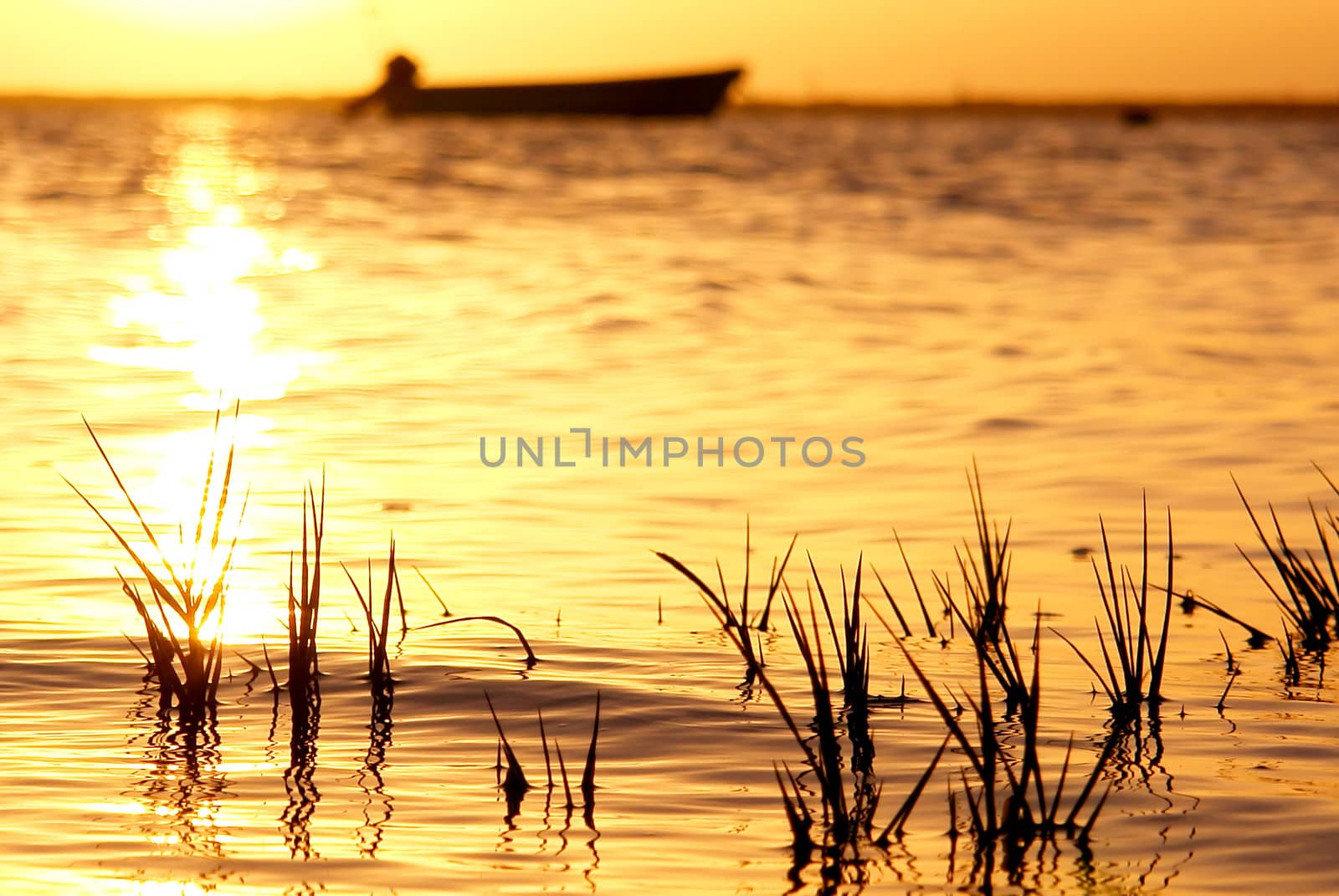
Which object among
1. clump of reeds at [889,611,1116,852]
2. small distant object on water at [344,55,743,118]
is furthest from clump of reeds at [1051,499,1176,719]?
small distant object on water at [344,55,743,118]

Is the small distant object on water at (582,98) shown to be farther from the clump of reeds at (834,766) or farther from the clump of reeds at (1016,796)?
the clump of reeds at (1016,796)

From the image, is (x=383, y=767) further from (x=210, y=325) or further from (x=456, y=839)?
(x=210, y=325)

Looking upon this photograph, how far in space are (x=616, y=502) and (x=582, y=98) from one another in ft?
221

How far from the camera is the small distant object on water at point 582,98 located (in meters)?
71.1

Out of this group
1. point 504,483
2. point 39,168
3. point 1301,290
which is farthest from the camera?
point 39,168

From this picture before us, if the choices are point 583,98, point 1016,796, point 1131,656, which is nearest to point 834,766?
point 1016,796

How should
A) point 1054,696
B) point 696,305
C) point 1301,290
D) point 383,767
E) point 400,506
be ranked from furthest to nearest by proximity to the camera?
point 1301,290 < point 696,305 < point 400,506 < point 1054,696 < point 383,767

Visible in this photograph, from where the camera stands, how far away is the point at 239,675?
17.3 ft

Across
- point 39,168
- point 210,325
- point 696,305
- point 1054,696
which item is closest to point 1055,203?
point 696,305

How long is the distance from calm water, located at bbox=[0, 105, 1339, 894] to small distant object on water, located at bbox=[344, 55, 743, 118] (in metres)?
45.8

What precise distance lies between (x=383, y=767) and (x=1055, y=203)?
33745mm

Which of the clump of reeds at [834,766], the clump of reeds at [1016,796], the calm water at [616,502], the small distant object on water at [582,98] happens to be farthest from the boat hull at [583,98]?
the clump of reeds at [1016,796]

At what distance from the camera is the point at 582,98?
73.9 meters

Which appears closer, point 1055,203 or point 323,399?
point 323,399
